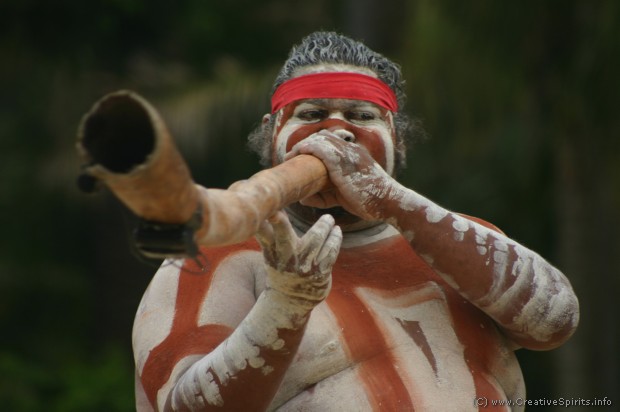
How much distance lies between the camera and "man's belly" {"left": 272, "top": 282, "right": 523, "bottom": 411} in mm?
4375

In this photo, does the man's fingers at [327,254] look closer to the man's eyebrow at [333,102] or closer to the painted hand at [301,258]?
the painted hand at [301,258]

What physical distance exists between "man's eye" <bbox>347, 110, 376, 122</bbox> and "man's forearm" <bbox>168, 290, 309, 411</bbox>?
34.9 inches

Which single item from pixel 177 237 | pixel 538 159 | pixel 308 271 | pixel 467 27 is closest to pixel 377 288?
pixel 308 271

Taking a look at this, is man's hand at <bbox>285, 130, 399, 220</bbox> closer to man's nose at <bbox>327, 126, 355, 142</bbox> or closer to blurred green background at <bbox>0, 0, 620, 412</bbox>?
man's nose at <bbox>327, 126, 355, 142</bbox>

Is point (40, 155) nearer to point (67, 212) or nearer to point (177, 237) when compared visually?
point (67, 212)

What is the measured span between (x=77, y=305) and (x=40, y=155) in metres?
1.70

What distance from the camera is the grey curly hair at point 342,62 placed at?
16.0ft

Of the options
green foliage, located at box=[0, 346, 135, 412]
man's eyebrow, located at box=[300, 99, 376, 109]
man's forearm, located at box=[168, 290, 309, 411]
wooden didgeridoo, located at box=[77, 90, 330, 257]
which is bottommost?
green foliage, located at box=[0, 346, 135, 412]

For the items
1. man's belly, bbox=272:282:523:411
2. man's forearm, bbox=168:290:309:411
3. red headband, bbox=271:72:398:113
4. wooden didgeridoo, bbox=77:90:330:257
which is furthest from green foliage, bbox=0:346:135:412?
wooden didgeridoo, bbox=77:90:330:257

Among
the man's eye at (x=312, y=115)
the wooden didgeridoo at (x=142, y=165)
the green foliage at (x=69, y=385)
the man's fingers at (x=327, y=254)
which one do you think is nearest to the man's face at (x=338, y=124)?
the man's eye at (x=312, y=115)

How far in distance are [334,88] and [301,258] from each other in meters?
0.95

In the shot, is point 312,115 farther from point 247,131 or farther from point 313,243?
point 247,131

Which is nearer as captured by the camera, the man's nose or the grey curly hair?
the man's nose

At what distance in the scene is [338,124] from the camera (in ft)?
15.3
